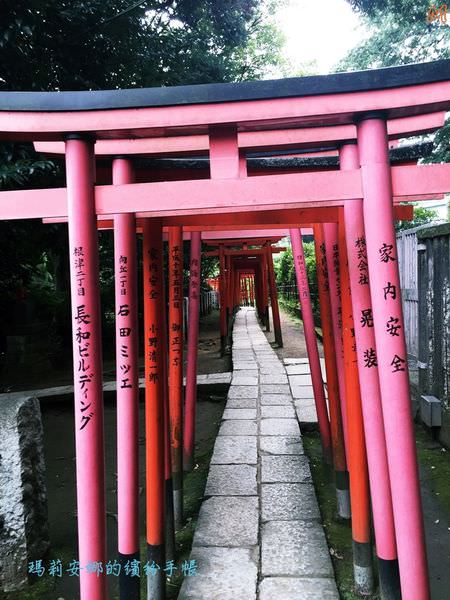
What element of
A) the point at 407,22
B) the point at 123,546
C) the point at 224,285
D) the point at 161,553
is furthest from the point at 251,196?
the point at 407,22

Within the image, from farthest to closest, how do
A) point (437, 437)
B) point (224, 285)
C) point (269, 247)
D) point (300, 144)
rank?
point (224, 285) < point (269, 247) < point (437, 437) < point (300, 144)

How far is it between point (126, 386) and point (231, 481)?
6.99 ft

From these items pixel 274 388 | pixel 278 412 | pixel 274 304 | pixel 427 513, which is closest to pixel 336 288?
pixel 427 513

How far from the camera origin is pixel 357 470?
8.82ft

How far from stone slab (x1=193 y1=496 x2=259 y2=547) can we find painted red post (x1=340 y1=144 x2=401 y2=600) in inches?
43.5

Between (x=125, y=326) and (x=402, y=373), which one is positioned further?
(x=125, y=326)

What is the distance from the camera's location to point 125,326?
246 centimetres

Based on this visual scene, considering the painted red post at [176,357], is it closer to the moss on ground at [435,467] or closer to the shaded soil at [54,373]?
the moss on ground at [435,467]

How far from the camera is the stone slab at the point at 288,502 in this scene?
345 centimetres

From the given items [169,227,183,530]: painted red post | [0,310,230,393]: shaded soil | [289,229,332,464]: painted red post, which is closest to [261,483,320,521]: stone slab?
[289,229,332,464]: painted red post

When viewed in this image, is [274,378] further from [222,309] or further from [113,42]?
[113,42]

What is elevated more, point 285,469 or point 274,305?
point 274,305

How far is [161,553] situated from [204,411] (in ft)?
13.9

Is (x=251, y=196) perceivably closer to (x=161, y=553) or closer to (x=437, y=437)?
(x=161, y=553)
